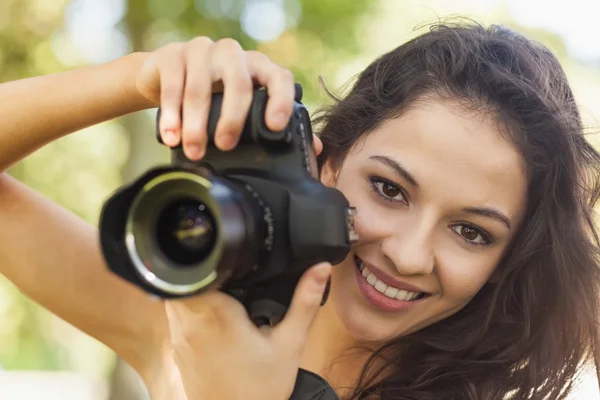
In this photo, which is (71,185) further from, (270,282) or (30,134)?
(270,282)

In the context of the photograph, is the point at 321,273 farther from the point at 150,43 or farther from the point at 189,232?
the point at 150,43

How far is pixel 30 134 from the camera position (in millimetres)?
977

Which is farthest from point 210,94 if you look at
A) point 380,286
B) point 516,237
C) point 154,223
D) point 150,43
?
point 150,43

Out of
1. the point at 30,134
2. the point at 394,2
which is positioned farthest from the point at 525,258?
the point at 394,2

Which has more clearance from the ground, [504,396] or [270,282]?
[270,282]

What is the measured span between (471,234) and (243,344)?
1.64ft

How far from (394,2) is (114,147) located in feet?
5.40

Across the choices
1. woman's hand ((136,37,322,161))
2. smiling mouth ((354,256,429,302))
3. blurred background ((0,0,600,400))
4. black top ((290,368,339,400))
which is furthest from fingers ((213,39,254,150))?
blurred background ((0,0,600,400))

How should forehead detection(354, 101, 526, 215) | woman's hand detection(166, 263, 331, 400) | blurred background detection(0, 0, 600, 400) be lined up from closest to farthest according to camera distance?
woman's hand detection(166, 263, 331, 400)
forehead detection(354, 101, 526, 215)
blurred background detection(0, 0, 600, 400)

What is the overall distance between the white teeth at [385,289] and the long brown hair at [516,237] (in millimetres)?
175

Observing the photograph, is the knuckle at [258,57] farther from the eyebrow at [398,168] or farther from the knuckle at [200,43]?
the eyebrow at [398,168]

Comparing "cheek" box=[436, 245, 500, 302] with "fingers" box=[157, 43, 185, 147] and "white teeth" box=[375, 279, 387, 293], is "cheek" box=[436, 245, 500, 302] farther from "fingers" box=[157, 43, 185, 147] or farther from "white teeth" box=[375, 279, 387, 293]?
"fingers" box=[157, 43, 185, 147]

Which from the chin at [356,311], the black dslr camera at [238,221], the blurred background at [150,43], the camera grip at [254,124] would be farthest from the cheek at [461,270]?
the blurred background at [150,43]

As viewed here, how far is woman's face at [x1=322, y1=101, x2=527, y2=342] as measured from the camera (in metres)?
1.05
